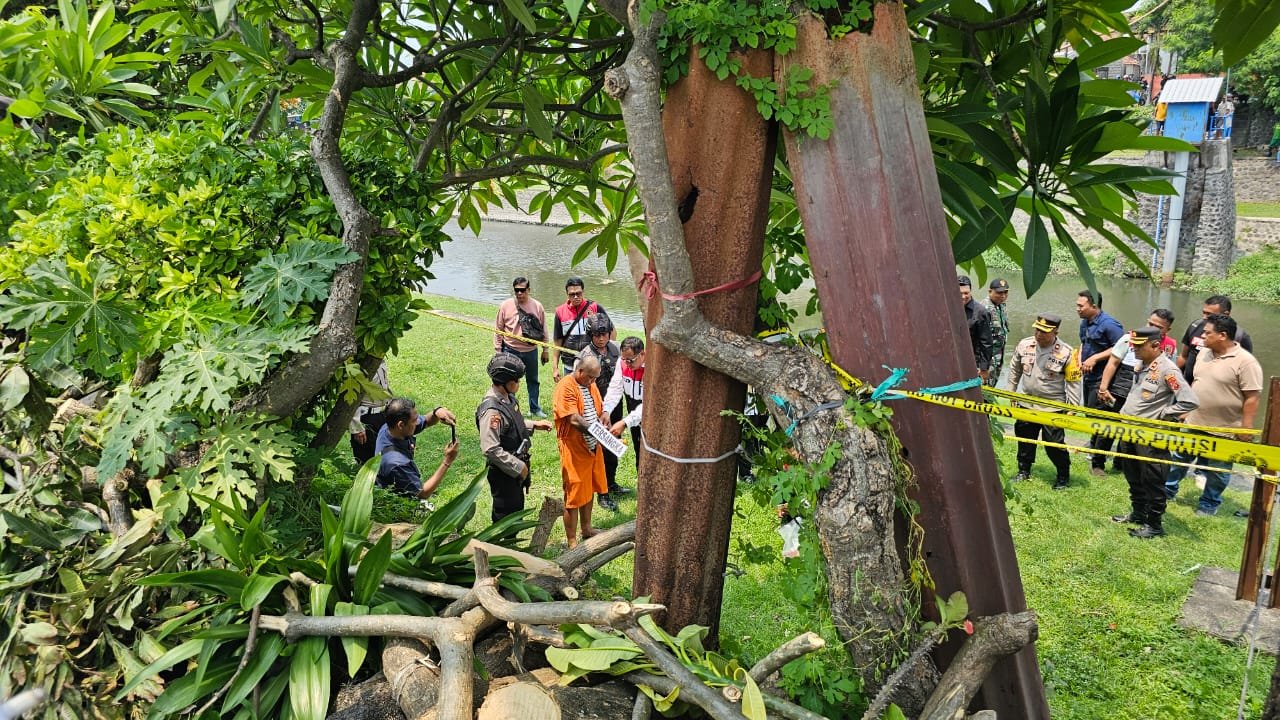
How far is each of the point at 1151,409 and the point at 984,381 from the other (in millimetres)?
1652

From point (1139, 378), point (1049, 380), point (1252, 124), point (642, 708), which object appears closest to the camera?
point (642, 708)

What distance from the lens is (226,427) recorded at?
2.90 meters

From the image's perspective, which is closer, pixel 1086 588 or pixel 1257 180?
pixel 1086 588

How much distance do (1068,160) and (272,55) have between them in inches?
122

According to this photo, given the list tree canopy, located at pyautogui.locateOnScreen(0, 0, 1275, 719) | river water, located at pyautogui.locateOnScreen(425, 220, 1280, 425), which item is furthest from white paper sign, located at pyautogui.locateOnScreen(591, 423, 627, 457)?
river water, located at pyautogui.locateOnScreen(425, 220, 1280, 425)

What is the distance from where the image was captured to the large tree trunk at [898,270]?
2303 millimetres

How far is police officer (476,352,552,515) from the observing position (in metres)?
5.43

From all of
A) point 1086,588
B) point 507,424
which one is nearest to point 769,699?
point 507,424

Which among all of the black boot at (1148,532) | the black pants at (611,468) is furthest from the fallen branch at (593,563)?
the black boot at (1148,532)

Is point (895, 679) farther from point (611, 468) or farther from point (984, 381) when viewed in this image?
point (611, 468)

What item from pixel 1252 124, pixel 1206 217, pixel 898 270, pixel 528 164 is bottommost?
pixel 898 270

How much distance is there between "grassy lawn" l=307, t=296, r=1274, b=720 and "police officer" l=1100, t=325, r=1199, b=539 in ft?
0.59

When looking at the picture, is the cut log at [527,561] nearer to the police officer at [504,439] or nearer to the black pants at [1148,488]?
the police officer at [504,439]

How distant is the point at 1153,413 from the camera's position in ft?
22.4
